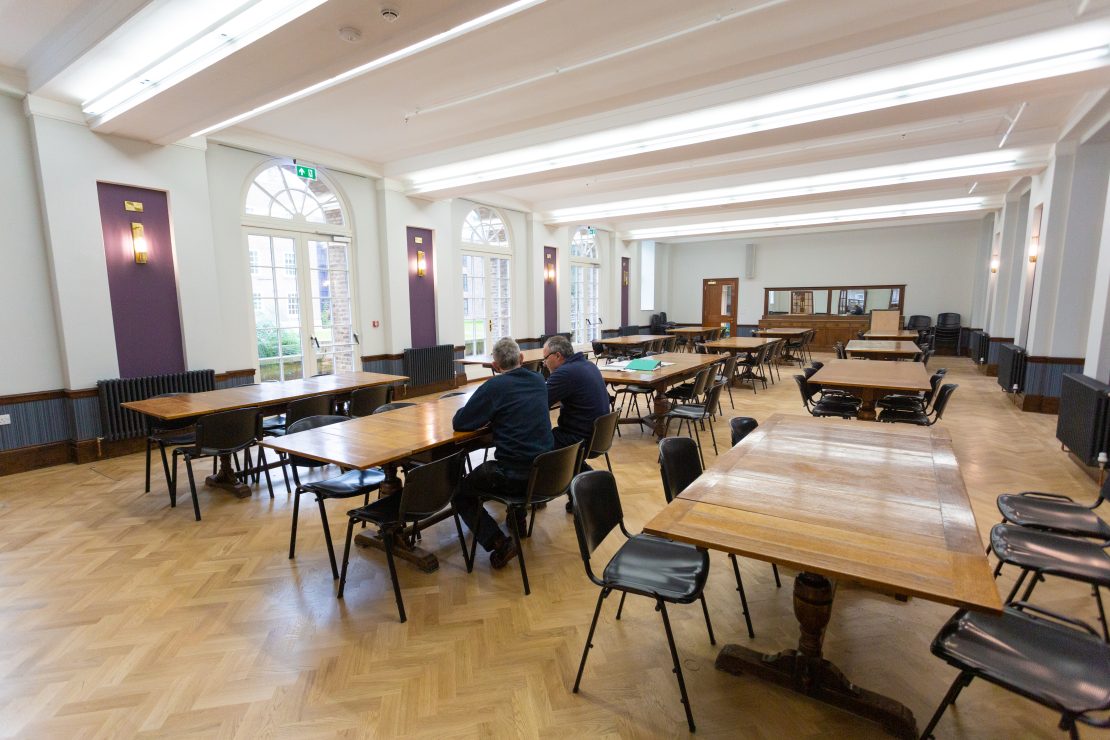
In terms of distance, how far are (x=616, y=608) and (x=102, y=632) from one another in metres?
2.64

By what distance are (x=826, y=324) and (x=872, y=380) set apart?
11.4 meters

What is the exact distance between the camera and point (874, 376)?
5.21 metres

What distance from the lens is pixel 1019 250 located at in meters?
9.27

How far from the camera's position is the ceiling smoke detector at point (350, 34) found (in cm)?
345

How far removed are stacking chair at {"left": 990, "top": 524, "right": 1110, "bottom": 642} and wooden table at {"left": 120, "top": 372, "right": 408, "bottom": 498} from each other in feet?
16.1

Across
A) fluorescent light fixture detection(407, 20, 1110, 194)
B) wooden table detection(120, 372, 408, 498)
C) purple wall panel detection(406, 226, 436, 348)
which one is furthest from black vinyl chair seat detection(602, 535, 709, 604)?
purple wall panel detection(406, 226, 436, 348)

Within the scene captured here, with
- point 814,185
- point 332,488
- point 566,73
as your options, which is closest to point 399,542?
point 332,488

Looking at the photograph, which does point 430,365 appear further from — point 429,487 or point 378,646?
point 378,646

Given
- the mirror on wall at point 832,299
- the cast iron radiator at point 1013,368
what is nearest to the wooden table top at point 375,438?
the cast iron radiator at point 1013,368

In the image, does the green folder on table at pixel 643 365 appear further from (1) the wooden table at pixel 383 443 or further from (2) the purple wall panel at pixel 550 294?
(2) the purple wall panel at pixel 550 294

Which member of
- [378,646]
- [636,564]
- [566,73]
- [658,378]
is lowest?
[378,646]

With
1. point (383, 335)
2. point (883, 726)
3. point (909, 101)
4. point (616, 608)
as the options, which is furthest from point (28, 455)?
point (909, 101)

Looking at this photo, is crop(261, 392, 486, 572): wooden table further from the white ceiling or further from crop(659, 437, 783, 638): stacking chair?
the white ceiling

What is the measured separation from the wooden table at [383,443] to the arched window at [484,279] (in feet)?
21.5
